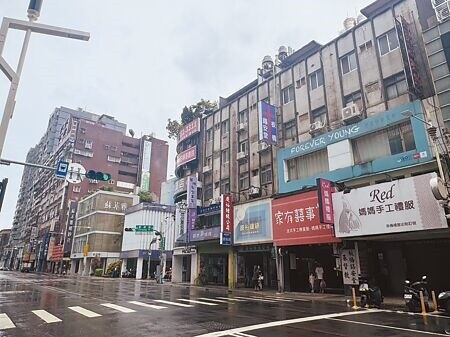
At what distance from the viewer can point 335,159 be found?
2002cm

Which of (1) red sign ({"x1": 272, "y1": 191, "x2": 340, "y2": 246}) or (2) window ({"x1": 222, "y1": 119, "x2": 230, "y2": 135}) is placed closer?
(1) red sign ({"x1": 272, "y1": 191, "x2": 340, "y2": 246})

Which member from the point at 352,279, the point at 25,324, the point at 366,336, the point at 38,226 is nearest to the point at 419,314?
the point at 366,336

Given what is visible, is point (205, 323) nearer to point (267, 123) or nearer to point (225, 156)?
point (267, 123)

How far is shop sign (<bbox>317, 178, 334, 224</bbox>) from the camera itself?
17422 mm

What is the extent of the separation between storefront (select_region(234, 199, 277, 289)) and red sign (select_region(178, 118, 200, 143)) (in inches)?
467

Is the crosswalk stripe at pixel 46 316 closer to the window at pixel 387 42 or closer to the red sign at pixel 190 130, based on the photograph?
the window at pixel 387 42

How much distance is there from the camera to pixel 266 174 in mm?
26031

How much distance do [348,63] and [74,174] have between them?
18.5 metres

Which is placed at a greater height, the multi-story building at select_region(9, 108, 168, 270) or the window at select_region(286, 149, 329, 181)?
the multi-story building at select_region(9, 108, 168, 270)

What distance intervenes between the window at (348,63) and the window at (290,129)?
4954mm

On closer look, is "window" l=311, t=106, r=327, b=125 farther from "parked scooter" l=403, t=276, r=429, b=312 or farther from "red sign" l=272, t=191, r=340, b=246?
"parked scooter" l=403, t=276, r=429, b=312

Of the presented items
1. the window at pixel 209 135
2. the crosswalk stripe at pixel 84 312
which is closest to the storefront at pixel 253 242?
the window at pixel 209 135

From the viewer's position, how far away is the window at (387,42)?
19.0 meters

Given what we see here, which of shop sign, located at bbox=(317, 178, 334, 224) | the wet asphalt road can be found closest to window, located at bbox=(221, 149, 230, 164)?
shop sign, located at bbox=(317, 178, 334, 224)
